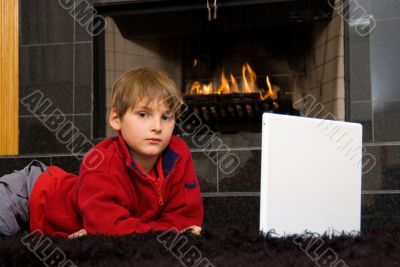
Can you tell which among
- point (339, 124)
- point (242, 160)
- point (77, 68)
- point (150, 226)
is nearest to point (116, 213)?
point (150, 226)

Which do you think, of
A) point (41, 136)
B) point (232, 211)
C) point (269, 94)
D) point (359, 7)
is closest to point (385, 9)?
point (359, 7)

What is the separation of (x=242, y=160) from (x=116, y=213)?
902 millimetres

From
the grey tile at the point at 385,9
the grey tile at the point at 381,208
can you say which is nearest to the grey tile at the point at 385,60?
the grey tile at the point at 385,9

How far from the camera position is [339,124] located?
117 cm

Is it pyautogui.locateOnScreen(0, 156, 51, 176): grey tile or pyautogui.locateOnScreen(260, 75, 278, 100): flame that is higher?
pyautogui.locateOnScreen(260, 75, 278, 100): flame

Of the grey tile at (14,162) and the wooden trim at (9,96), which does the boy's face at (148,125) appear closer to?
the grey tile at (14,162)

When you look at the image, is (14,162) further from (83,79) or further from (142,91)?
(142,91)

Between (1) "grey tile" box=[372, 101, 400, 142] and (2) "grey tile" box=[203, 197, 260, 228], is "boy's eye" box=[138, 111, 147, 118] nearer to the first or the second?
(2) "grey tile" box=[203, 197, 260, 228]

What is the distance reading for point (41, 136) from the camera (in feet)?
7.83

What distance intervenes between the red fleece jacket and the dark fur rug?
144 mm

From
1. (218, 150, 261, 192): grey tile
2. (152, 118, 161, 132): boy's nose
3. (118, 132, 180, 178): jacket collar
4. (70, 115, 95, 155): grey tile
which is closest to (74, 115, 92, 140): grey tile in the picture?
(70, 115, 95, 155): grey tile

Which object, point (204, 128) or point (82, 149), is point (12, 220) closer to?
point (82, 149)

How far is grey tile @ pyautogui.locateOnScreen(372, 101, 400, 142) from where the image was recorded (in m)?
2.10

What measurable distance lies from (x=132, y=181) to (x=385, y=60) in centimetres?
121
